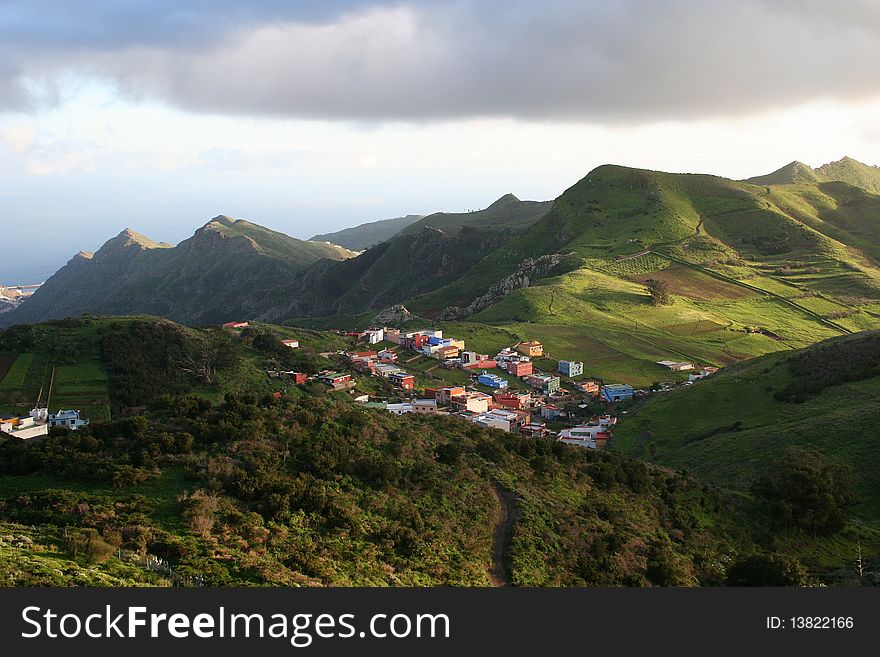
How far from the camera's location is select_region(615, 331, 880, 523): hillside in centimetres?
4109

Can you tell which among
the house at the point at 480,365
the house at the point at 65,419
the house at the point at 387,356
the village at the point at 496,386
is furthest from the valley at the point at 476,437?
the house at the point at 65,419

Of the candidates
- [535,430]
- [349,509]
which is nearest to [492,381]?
[535,430]

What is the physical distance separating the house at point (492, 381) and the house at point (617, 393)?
1247cm

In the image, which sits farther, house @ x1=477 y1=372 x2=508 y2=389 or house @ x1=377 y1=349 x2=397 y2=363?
house @ x1=377 y1=349 x2=397 y2=363

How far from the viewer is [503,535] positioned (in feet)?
81.6

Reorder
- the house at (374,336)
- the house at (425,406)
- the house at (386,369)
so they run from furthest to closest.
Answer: the house at (374,336)
the house at (386,369)
the house at (425,406)

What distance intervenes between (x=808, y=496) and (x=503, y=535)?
1579 cm

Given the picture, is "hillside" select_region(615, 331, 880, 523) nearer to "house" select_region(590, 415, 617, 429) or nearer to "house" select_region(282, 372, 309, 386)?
"house" select_region(590, 415, 617, 429)

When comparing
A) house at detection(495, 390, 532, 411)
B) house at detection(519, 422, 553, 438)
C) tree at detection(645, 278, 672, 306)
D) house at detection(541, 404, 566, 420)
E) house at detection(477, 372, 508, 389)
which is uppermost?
tree at detection(645, 278, 672, 306)

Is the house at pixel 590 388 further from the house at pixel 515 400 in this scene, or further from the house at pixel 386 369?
the house at pixel 386 369

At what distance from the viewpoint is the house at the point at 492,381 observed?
84.4m

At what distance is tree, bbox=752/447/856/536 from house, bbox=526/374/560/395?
50.7 meters

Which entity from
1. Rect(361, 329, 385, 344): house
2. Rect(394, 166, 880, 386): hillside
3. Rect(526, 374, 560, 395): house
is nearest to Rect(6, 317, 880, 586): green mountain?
Rect(526, 374, 560, 395): house

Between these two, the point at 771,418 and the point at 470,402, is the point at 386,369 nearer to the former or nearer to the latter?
the point at 470,402
